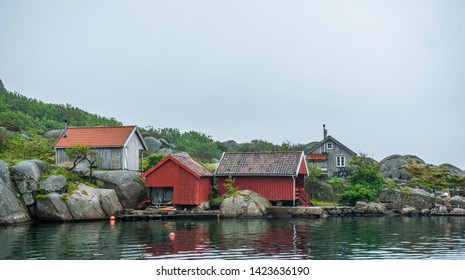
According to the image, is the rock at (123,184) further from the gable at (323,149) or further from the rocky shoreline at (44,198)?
the gable at (323,149)

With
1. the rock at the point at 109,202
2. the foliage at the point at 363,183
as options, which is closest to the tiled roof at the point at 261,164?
the foliage at the point at 363,183

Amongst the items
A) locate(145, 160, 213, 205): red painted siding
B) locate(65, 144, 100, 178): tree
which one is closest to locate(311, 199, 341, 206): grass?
locate(145, 160, 213, 205): red painted siding

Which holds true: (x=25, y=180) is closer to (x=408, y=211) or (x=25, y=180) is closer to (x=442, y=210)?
(x=408, y=211)

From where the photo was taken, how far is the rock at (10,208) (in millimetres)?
33781

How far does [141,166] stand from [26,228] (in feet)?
63.3

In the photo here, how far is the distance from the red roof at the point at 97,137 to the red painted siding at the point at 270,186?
11.2 m

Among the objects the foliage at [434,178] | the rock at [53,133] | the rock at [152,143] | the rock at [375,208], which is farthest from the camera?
the rock at [152,143]

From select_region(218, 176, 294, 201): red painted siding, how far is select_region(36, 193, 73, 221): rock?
46.6ft

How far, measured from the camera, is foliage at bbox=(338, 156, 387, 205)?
1758 inches

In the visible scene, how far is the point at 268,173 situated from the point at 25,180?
60.6ft

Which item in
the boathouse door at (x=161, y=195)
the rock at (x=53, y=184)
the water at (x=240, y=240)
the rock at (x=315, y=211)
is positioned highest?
the rock at (x=53, y=184)

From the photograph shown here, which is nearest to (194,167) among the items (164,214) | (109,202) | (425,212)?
(164,214)

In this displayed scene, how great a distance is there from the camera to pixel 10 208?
34344 millimetres

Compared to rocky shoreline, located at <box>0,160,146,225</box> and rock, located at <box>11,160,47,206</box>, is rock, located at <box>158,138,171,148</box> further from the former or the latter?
rock, located at <box>11,160,47,206</box>
